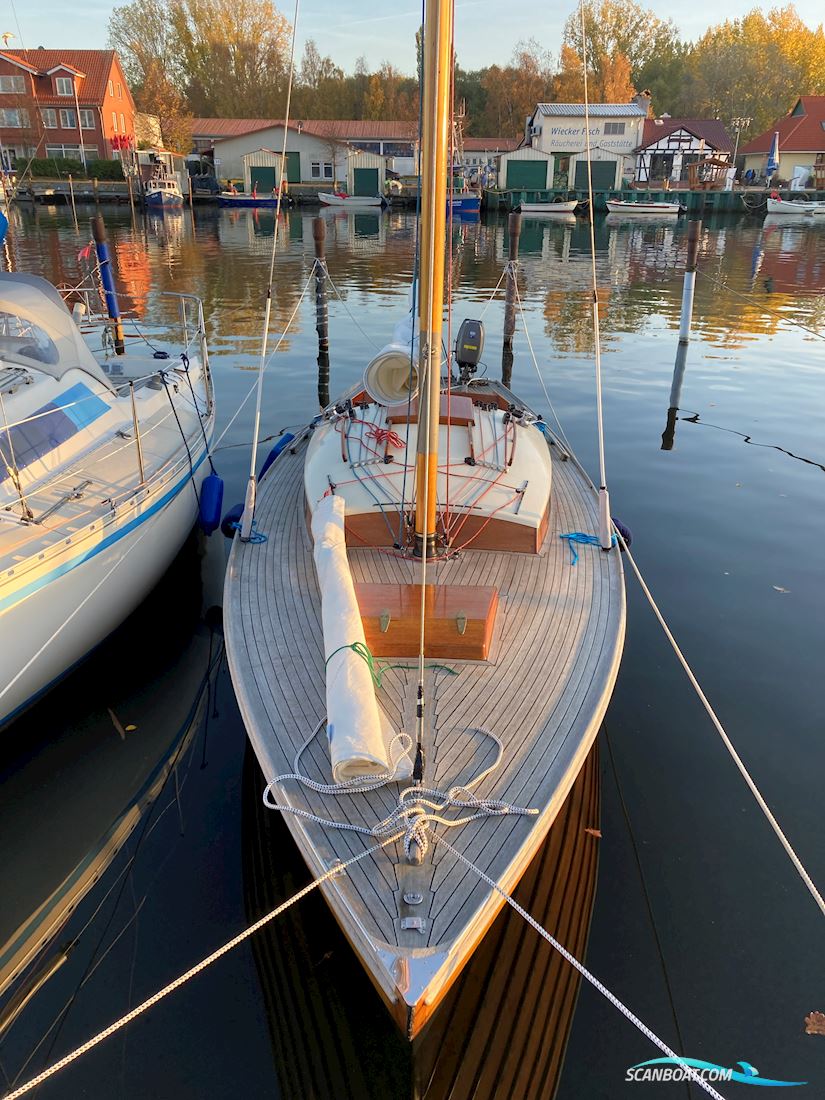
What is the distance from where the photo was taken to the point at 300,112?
8850 cm

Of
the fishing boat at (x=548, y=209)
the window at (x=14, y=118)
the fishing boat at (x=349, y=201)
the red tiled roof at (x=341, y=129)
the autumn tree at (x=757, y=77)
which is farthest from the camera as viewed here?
the autumn tree at (x=757, y=77)

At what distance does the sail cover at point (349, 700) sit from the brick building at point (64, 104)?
67.7 meters

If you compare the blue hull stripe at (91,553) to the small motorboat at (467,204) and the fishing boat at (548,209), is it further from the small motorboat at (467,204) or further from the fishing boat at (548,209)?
the fishing boat at (548,209)

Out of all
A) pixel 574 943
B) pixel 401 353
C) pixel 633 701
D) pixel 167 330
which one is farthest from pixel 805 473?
pixel 167 330

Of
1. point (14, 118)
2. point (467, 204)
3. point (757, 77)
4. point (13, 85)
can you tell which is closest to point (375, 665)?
point (467, 204)

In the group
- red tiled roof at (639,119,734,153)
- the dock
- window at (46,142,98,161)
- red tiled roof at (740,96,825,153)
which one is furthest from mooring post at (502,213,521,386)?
red tiled roof at (740,96,825,153)

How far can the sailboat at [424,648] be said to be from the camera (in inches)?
160

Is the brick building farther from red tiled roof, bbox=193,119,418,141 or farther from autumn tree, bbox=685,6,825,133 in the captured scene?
autumn tree, bbox=685,6,825,133

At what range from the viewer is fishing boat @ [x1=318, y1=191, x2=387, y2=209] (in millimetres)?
61750

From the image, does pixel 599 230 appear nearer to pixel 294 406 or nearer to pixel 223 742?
A: pixel 294 406

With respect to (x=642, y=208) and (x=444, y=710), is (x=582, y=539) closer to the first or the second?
(x=444, y=710)

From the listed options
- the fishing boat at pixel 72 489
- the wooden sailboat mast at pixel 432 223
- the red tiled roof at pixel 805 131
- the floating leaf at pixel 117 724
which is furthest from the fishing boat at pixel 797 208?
the floating leaf at pixel 117 724

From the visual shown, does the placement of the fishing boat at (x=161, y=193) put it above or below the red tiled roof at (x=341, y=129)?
below

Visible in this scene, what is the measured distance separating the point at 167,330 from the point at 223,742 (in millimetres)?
16698
